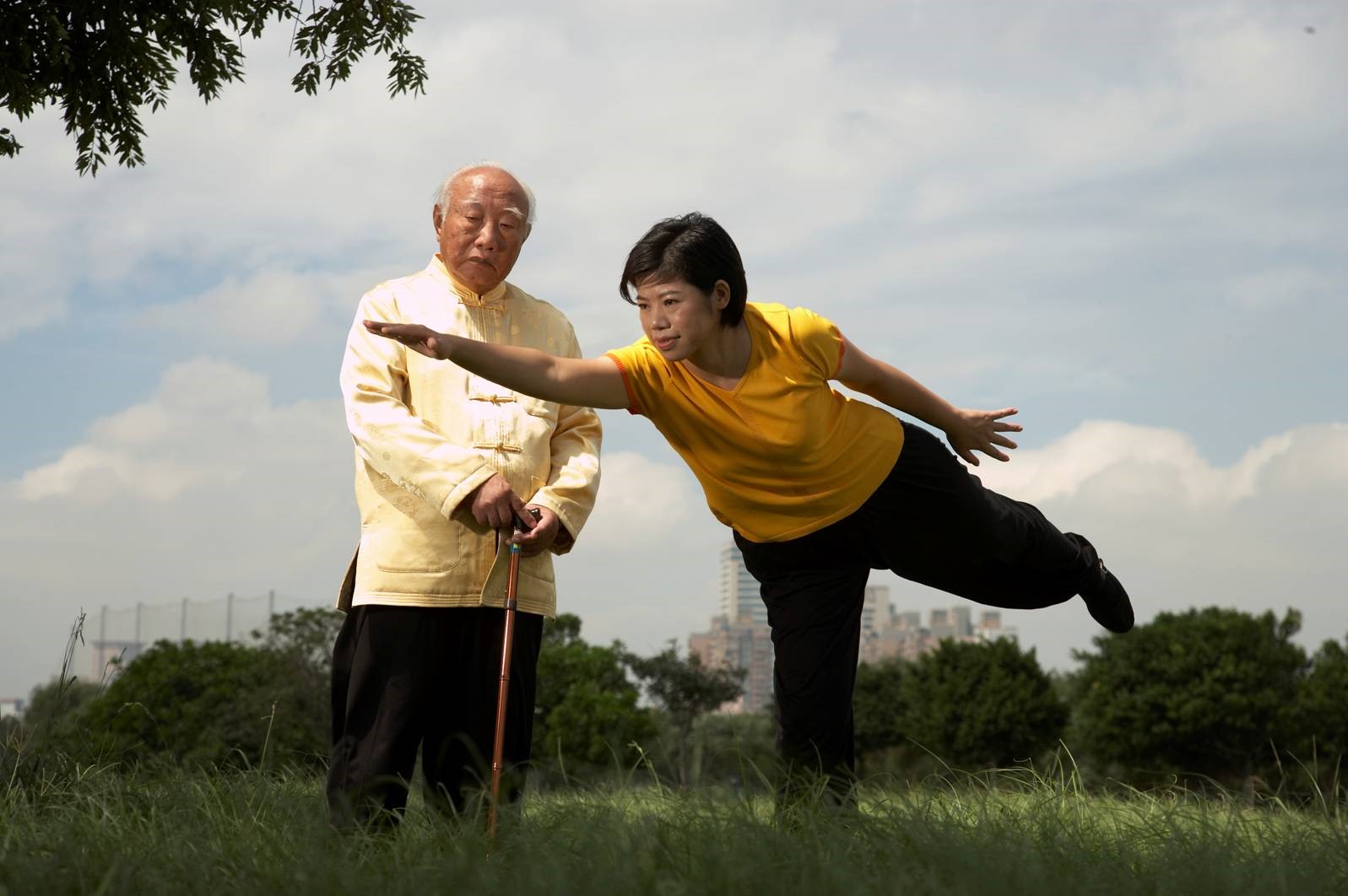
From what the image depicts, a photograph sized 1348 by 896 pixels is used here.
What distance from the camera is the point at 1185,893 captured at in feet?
10.3

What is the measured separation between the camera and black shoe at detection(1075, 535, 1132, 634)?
4871 mm

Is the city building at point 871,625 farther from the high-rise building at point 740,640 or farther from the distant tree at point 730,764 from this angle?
the distant tree at point 730,764

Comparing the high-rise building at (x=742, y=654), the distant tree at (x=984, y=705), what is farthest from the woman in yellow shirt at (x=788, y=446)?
the distant tree at (x=984, y=705)

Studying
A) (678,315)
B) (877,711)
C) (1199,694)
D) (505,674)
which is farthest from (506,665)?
(877,711)

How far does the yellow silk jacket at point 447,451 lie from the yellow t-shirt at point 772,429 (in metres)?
0.52

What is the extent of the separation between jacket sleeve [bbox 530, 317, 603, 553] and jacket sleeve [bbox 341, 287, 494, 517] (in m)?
0.29

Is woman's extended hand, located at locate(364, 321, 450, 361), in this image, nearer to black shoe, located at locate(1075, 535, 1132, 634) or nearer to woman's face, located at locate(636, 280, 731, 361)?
woman's face, located at locate(636, 280, 731, 361)

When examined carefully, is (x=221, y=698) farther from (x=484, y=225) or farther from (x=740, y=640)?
(x=740, y=640)

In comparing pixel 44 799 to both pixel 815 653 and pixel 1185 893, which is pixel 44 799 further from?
pixel 1185 893

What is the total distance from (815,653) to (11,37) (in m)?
5.43

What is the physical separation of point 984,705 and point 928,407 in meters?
15.2

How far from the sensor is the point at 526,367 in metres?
3.77

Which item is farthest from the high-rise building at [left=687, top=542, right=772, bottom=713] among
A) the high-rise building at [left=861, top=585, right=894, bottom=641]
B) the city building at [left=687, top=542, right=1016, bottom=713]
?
the high-rise building at [left=861, top=585, right=894, bottom=641]

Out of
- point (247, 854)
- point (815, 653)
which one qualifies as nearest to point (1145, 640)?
point (815, 653)
